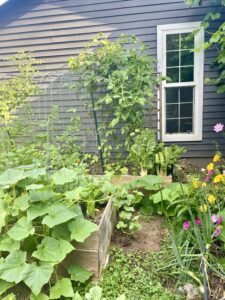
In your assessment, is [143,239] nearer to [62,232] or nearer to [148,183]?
[148,183]

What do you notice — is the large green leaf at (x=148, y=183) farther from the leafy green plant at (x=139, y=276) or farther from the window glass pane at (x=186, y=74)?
the window glass pane at (x=186, y=74)

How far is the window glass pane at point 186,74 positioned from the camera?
4266mm

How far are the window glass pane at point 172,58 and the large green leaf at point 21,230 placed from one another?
362 centimetres

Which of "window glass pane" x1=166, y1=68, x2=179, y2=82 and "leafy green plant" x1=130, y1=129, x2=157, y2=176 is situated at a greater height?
"window glass pane" x1=166, y1=68, x2=179, y2=82

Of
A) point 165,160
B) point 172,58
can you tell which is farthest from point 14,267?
point 172,58

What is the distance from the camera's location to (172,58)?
14.1 ft

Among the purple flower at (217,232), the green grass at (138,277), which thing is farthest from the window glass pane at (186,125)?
the purple flower at (217,232)

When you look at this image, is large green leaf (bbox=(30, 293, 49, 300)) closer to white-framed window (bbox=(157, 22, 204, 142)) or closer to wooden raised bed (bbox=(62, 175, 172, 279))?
wooden raised bed (bbox=(62, 175, 172, 279))

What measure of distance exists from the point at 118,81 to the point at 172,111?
145 centimetres

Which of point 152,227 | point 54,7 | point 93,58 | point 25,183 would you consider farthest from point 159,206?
point 54,7

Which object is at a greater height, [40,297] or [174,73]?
[174,73]

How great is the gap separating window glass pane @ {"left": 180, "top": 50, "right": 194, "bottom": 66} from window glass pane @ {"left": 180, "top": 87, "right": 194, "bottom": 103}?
1.37 ft

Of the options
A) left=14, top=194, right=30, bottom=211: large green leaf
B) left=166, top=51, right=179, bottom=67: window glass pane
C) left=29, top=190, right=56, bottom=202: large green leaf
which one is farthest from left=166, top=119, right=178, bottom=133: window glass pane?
left=14, top=194, right=30, bottom=211: large green leaf

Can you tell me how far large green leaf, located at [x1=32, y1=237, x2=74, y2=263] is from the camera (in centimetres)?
163
